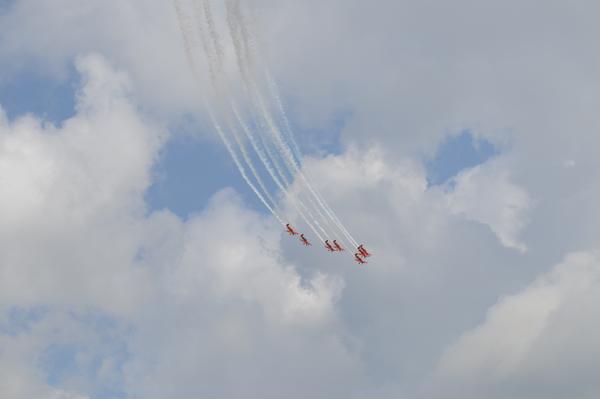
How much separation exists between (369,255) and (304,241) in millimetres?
10535

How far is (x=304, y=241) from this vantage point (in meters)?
96.9

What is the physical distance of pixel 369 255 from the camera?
93.2 m
